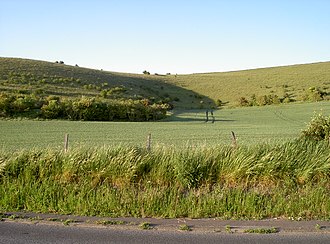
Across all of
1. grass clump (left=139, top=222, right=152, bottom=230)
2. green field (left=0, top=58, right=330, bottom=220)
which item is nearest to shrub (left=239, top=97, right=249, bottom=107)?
green field (left=0, top=58, right=330, bottom=220)

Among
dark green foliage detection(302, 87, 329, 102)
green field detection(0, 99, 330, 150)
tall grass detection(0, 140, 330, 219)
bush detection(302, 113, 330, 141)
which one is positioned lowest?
green field detection(0, 99, 330, 150)

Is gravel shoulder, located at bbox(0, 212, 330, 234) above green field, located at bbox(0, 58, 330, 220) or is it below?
below

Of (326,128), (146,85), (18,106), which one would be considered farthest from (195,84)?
(326,128)

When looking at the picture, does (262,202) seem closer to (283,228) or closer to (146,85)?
(283,228)

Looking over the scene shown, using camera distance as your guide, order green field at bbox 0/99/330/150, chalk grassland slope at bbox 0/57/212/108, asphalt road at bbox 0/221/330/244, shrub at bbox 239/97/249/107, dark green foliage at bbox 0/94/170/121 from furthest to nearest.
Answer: shrub at bbox 239/97/249/107, chalk grassland slope at bbox 0/57/212/108, dark green foliage at bbox 0/94/170/121, green field at bbox 0/99/330/150, asphalt road at bbox 0/221/330/244

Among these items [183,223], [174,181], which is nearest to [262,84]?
[174,181]

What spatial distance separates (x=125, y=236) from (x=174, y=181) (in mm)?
2527

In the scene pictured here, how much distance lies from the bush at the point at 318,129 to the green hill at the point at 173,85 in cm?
5293

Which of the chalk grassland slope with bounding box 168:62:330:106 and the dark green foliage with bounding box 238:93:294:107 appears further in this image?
the chalk grassland slope with bounding box 168:62:330:106

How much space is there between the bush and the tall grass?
1.82m

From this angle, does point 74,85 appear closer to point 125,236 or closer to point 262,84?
point 262,84

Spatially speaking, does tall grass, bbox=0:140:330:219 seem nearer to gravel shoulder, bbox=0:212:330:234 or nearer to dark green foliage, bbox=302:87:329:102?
A: gravel shoulder, bbox=0:212:330:234

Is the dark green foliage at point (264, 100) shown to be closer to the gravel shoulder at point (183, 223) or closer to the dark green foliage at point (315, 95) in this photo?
the dark green foliage at point (315, 95)

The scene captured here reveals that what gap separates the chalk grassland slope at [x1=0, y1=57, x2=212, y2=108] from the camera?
64.3 meters
